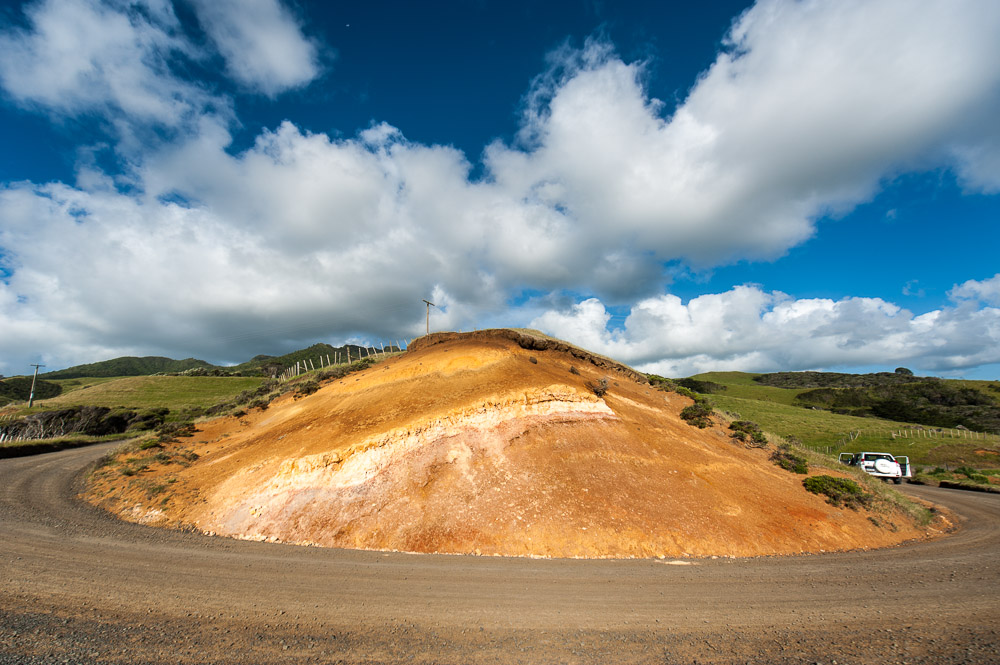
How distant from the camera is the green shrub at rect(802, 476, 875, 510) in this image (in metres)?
15.8

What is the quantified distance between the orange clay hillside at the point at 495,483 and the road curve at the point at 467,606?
124 cm

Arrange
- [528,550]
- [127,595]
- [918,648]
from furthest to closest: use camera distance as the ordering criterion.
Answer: [528,550] < [127,595] < [918,648]

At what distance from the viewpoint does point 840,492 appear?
16.2 metres

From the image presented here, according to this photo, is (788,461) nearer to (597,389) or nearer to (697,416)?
(697,416)

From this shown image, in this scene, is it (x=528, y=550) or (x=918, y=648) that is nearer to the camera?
(x=918, y=648)

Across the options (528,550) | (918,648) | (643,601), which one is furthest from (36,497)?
(918,648)

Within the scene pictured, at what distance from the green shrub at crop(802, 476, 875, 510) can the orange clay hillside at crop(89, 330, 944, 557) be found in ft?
1.41

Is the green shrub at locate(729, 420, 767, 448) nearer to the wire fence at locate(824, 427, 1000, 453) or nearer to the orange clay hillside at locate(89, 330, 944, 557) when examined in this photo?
the orange clay hillside at locate(89, 330, 944, 557)

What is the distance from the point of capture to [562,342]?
30.3 metres

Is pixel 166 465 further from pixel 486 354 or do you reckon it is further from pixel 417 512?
pixel 486 354

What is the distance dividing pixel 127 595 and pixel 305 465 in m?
7.44

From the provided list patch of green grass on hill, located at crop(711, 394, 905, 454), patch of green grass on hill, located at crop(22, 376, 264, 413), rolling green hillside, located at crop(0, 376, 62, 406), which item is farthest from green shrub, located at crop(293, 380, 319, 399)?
rolling green hillside, located at crop(0, 376, 62, 406)

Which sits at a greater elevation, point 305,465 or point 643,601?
point 305,465

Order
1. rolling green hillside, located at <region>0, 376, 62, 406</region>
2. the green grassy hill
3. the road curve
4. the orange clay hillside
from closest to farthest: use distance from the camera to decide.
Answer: the road curve
the orange clay hillside
the green grassy hill
rolling green hillside, located at <region>0, 376, 62, 406</region>
